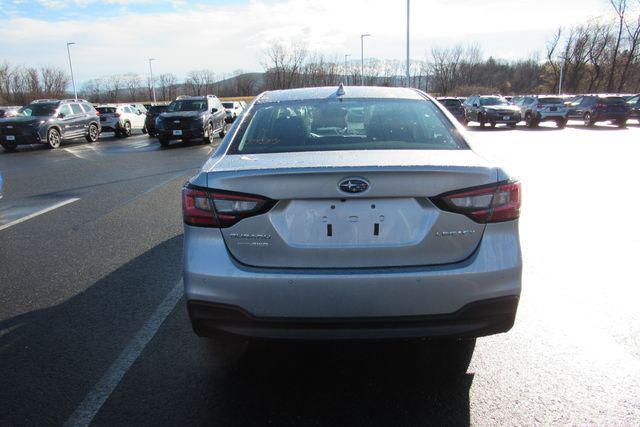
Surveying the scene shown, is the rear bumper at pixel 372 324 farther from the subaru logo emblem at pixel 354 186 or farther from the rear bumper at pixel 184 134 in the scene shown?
the rear bumper at pixel 184 134

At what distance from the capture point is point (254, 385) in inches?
117

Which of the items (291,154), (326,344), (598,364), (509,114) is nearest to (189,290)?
(291,154)

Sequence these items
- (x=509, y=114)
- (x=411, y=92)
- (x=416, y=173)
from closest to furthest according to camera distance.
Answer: (x=416, y=173) → (x=411, y=92) → (x=509, y=114)

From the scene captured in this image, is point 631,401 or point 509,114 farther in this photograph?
point 509,114

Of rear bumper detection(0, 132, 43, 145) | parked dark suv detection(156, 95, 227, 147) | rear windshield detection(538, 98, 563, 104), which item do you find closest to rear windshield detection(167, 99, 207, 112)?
parked dark suv detection(156, 95, 227, 147)

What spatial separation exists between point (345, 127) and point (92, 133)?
76.1 ft

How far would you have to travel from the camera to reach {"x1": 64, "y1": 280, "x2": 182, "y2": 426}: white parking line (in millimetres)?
2717

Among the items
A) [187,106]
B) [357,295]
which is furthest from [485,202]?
[187,106]

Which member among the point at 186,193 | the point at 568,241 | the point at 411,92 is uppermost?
the point at 411,92

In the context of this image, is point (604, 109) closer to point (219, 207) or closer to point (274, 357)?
point (274, 357)

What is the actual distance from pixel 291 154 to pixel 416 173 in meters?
0.74

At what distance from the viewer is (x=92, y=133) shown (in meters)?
24.0

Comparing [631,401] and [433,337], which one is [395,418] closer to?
[433,337]

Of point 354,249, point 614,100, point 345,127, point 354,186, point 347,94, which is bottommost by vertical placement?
point 614,100
